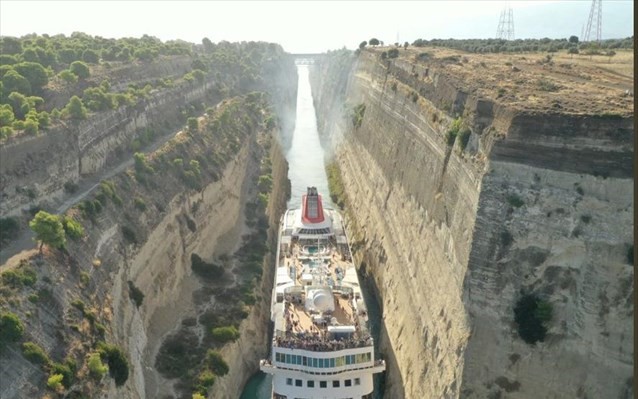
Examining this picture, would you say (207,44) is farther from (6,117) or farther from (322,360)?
(322,360)

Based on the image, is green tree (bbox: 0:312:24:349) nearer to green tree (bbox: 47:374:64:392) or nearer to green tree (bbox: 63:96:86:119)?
green tree (bbox: 47:374:64:392)

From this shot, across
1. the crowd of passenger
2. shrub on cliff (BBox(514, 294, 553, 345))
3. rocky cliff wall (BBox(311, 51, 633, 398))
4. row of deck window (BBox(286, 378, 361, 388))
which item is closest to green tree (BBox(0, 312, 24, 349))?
the crowd of passenger

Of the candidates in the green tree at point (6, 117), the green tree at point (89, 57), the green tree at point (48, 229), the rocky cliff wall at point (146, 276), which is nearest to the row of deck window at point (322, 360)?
the rocky cliff wall at point (146, 276)

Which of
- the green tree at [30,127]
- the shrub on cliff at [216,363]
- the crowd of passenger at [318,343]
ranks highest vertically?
the green tree at [30,127]

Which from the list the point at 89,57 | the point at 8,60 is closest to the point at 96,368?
the point at 8,60

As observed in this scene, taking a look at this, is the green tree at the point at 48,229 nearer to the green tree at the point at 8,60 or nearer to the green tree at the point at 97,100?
the green tree at the point at 97,100
